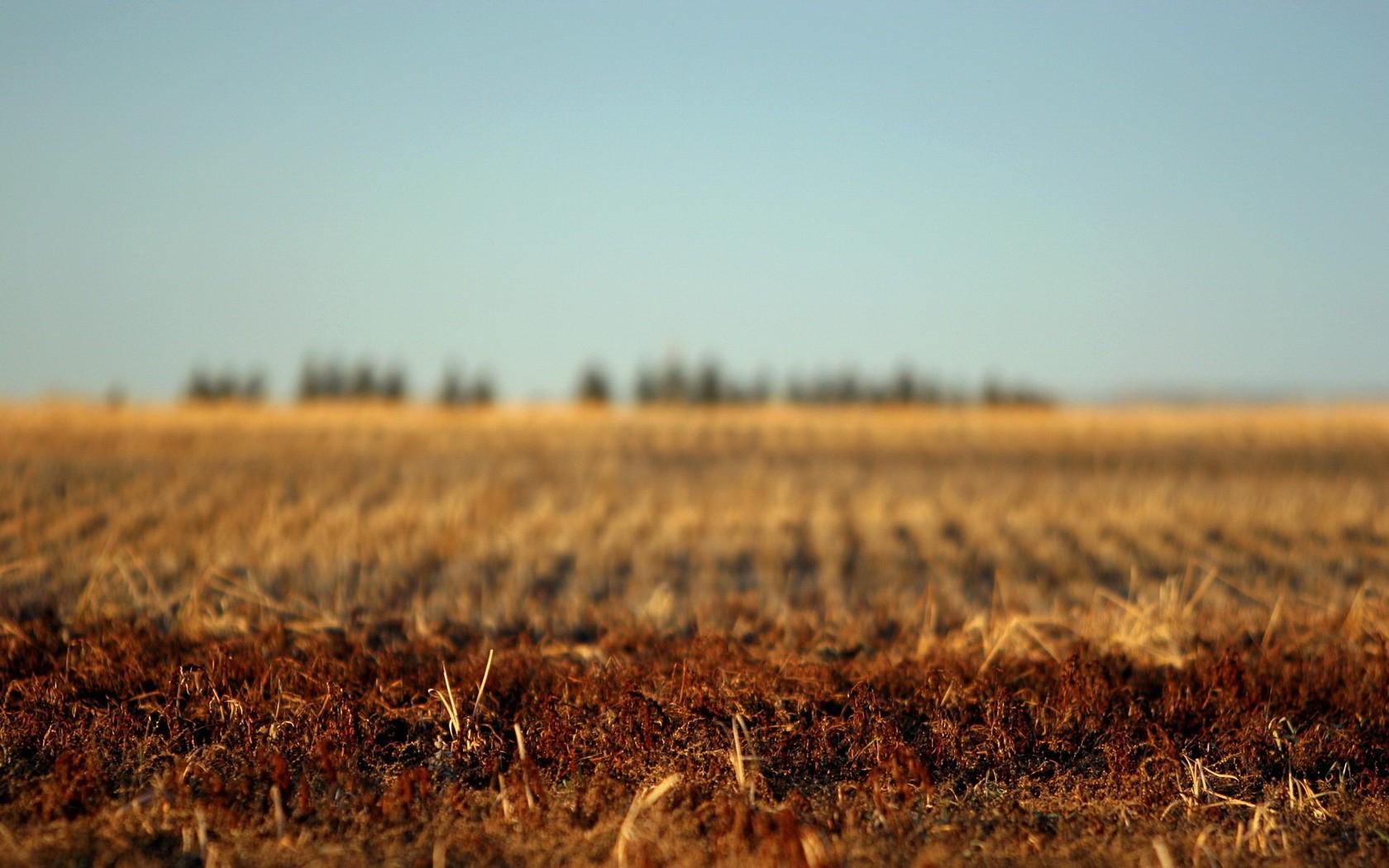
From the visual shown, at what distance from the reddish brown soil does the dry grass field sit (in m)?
0.02

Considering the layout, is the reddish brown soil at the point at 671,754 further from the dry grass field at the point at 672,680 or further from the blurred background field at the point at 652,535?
the blurred background field at the point at 652,535

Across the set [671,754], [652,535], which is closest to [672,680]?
[671,754]

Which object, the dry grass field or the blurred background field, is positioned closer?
the dry grass field

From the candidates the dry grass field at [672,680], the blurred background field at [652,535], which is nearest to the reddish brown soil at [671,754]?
the dry grass field at [672,680]

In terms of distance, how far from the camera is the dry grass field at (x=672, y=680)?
4.49 meters

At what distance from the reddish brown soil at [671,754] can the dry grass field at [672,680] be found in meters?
0.02

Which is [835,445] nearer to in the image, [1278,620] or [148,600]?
[1278,620]

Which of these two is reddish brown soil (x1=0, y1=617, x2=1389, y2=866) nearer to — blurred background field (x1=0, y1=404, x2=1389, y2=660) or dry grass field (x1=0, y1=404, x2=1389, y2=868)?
dry grass field (x1=0, y1=404, x2=1389, y2=868)

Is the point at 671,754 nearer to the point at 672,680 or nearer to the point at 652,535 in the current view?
the point at 672,680

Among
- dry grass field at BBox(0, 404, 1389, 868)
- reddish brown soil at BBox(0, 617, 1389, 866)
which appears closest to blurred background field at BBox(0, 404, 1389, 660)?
dry grass field at BBox(0, 404, 1389, 868)

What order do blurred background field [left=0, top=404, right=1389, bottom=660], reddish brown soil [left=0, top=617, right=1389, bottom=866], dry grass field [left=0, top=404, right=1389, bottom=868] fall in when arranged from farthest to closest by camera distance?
blurred background field [left=0, top=404, right=1389, bottom=660] → dry grass field [left=0, top=404, right=1389, bottom=868] → reddish brown soil [left=0, top=617, right=1389, bottom=866]

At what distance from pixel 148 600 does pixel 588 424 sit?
53.0 ft

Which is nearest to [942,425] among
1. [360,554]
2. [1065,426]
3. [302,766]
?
[1065,426]

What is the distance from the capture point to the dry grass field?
4492mm
